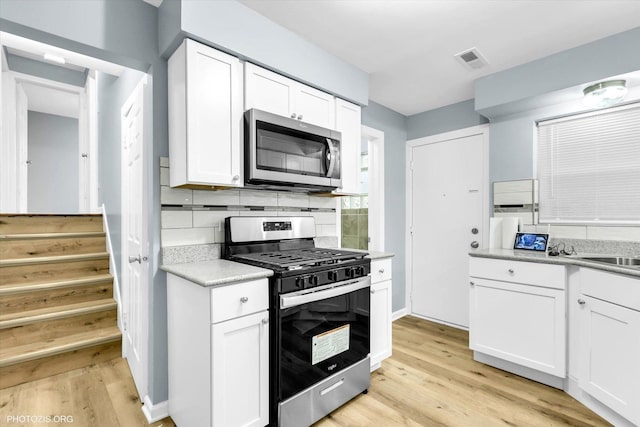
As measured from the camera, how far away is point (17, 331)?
92.4 inches

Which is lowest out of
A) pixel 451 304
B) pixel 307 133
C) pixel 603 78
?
pixel 451 304

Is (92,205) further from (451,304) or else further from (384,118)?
(451,304)

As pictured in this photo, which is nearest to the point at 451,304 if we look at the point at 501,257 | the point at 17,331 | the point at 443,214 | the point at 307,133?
the point at 443,214

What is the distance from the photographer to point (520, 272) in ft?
7.52

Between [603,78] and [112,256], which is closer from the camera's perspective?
[603,78]

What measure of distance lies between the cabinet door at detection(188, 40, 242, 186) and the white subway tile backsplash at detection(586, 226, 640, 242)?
277 centimetres

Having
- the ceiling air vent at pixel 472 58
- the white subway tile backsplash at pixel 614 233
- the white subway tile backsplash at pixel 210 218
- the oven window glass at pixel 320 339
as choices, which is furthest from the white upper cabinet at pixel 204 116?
the white subway tile backsplash at pixel 614 233

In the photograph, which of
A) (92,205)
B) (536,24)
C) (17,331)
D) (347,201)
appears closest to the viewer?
(536,24)

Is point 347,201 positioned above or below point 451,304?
above

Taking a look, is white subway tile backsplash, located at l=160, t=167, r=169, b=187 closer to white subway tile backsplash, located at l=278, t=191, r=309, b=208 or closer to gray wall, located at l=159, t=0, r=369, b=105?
gray wall, located at l=159, t=0, r=369, b=105

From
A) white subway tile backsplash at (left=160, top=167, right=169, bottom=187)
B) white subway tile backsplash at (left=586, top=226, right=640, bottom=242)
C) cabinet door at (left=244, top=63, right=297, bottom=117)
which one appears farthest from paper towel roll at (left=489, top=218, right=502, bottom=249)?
white subway tile backsplash at (left=160, top=167, right=169, bottom=187)

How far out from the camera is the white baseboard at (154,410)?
5.94 feet

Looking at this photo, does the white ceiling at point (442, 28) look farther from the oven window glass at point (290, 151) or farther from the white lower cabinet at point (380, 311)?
the white lower cabinet at point (380, 311)

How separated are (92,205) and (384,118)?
160 inches
